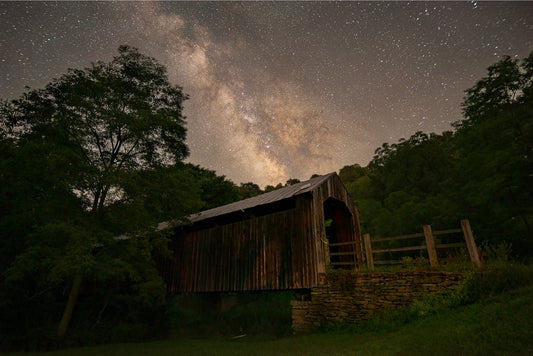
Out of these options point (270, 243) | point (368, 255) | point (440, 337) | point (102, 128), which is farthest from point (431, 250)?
point (102, 128)

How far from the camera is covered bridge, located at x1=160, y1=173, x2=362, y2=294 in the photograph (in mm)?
12227

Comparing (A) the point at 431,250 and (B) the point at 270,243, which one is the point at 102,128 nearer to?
(B) the point at 270,243

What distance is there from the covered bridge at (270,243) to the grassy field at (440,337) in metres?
2.76

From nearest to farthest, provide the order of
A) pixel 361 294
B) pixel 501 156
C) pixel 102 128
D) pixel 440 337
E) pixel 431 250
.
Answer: pixel 440 337 → pixel 431 250 → pixel 361 294 → pixel 102 128 → pixel 501 156

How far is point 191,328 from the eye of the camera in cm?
1477

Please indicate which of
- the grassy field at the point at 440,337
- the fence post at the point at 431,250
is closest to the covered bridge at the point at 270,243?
the fence post at the point at 431,250

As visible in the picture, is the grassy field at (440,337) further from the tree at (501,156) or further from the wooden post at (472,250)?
the tree at (501,156)

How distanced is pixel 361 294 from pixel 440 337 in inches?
142

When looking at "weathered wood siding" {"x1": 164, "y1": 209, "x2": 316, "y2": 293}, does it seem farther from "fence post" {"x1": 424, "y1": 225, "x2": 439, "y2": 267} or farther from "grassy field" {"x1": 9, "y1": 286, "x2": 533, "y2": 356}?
"fence post" {"x1": 424, "y1": 225, "x2": 439, "y2": 267}

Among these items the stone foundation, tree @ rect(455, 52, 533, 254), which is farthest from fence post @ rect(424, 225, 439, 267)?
tree @ rect(455, 52, 533, 254)

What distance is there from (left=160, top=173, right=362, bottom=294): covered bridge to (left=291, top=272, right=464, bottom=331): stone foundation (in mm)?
639

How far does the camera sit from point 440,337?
252 inches

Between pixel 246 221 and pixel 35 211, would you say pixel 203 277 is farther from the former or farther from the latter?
pixel 35 211

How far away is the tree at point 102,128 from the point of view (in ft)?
37.6
